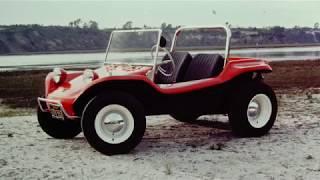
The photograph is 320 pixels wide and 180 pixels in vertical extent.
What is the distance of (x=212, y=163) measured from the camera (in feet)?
23.5

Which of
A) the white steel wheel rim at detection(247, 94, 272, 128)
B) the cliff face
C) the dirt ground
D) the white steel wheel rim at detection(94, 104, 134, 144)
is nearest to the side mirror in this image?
the white steel wheel rim at detection(94, 104, 134, 144)

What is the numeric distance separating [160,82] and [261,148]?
5.85 feet

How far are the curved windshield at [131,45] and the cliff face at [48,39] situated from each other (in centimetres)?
8555

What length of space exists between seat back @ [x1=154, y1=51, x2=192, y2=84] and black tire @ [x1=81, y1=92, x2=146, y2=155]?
1.01 meters

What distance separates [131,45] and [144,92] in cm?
134

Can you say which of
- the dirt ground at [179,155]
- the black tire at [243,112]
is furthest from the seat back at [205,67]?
the dirt ground at [179,155]

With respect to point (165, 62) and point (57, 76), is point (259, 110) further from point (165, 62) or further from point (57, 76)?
point (57, 76)

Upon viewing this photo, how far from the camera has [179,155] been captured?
303 inches

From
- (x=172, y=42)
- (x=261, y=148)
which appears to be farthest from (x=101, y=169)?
(x=172, y=42)

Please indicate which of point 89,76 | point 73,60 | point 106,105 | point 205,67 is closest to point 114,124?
point 106,105

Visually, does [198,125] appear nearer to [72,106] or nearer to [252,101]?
[252,101]

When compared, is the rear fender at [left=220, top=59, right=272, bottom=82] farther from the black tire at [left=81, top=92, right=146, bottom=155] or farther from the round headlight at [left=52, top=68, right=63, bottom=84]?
the round headlight at [left=52, top=68, right=63, bottom=84]

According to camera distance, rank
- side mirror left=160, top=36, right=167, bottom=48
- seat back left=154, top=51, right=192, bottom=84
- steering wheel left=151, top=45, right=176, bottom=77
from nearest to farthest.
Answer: side mirror left=160, top=36, right=167, bottom=48 < steering wheel left=151, top=45, right=176, bottom=77 < seat back left=154, top=51, right=192, bottom=84

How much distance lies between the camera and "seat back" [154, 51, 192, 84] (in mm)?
8711
